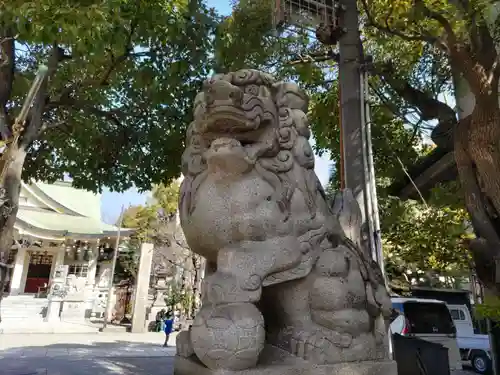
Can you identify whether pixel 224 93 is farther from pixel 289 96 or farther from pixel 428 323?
pixel 428 323

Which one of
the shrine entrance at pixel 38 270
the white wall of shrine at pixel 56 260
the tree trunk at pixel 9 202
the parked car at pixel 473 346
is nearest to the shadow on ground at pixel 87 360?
the tree trunk at pixel 9 202

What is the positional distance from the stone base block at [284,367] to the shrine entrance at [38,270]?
17284 mm

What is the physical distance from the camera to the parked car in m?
8.71

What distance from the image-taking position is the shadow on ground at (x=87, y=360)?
19.0ft

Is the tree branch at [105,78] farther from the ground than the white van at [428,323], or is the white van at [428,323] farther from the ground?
the tree branch at [105,78]

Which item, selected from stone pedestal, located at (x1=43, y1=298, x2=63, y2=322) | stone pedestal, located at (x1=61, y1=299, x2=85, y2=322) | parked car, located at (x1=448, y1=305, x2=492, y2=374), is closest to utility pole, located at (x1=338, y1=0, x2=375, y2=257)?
parked car, located at (x1=448, y1=305, x2=492, y2=374)

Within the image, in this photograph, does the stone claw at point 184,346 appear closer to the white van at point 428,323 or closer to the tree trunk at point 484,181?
the tree trunk at point 484,181

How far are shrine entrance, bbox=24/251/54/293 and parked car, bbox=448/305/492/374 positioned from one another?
1531 centimetres

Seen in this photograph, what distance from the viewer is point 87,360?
21.8 ft

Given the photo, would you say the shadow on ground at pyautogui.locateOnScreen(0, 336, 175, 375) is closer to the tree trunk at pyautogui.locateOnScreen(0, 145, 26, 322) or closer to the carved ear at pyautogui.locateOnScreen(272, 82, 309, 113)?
the tree trunk at pyautogui.locateOnScreen(0, 145, 26, 322)

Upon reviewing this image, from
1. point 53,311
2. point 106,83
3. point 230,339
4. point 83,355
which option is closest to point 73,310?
point 53,311

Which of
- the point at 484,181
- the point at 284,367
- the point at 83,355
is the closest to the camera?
the point at 284,367

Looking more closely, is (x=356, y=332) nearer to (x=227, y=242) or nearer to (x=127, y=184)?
(x=227, y=242)

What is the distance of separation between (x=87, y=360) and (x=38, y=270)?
12.6 meters
